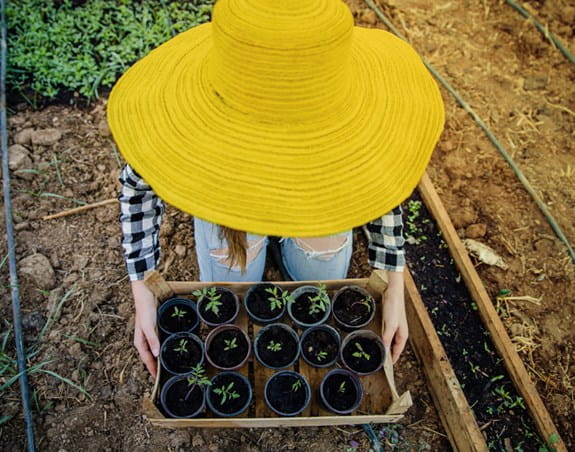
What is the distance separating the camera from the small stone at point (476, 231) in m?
2.35

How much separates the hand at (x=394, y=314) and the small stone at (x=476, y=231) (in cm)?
90

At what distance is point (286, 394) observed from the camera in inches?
65.6

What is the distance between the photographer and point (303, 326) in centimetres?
180

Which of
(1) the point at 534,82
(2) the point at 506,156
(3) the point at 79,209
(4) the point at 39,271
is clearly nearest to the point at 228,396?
(4) the point at 39,271

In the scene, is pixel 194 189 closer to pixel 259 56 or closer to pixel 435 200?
pixel 259 56

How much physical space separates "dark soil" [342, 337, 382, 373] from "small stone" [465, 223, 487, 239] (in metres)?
0.97

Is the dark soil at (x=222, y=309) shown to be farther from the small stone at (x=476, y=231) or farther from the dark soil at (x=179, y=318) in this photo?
the small stone at (x=476, y=231)

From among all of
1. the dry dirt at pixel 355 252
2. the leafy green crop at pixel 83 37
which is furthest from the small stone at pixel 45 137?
the leafy green crop at pixel 83 37

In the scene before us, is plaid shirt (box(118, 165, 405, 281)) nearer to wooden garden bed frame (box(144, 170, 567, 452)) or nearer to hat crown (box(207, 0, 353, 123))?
wooden garden bed frame (box(144, 170, 567, 452))

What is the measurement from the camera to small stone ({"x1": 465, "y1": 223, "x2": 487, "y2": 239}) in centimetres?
235

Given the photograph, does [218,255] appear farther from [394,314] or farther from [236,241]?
[394,314]

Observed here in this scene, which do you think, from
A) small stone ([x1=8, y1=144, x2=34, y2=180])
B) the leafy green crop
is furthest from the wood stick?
the leafy green crop

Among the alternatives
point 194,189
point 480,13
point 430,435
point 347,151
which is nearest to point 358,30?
point 347,151

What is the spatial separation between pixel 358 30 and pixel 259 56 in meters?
0.66
